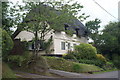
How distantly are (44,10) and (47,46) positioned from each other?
10.8 metres

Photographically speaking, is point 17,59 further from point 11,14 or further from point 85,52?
point 85,52

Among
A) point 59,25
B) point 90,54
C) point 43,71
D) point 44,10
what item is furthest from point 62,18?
point 90,54

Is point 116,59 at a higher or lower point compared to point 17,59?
higher

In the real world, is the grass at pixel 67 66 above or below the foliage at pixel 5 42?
below

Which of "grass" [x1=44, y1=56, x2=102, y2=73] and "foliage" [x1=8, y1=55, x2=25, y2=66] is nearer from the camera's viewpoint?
"foliage" [x1=8, y1=55, x2=25, y2=66]

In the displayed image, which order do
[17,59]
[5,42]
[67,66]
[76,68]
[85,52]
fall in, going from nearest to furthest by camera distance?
[5,42] → [17,59] → [76,68] → [67,66] → [85,52]

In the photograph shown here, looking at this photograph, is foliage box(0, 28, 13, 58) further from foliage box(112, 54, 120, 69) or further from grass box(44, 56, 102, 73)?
grass box(44, 56, 102, 73)

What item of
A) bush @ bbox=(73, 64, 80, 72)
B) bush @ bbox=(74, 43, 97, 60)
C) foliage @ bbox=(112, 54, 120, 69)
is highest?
foliage @ bbox=(112, 54, 120, 69)

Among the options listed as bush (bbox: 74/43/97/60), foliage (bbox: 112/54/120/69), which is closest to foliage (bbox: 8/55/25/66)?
foliage (bbox: 112/54/120/69)

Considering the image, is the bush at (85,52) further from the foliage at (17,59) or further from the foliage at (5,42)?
the foliage at (5,42)

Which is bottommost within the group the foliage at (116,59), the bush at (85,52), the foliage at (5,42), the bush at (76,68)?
the bush at (76,68)

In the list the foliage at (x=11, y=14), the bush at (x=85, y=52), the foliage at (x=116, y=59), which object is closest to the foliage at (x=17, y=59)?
the foliage at (x=11, y=14)

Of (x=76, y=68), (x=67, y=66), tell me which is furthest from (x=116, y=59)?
(x=67, y=66)

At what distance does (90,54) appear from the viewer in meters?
19.5
